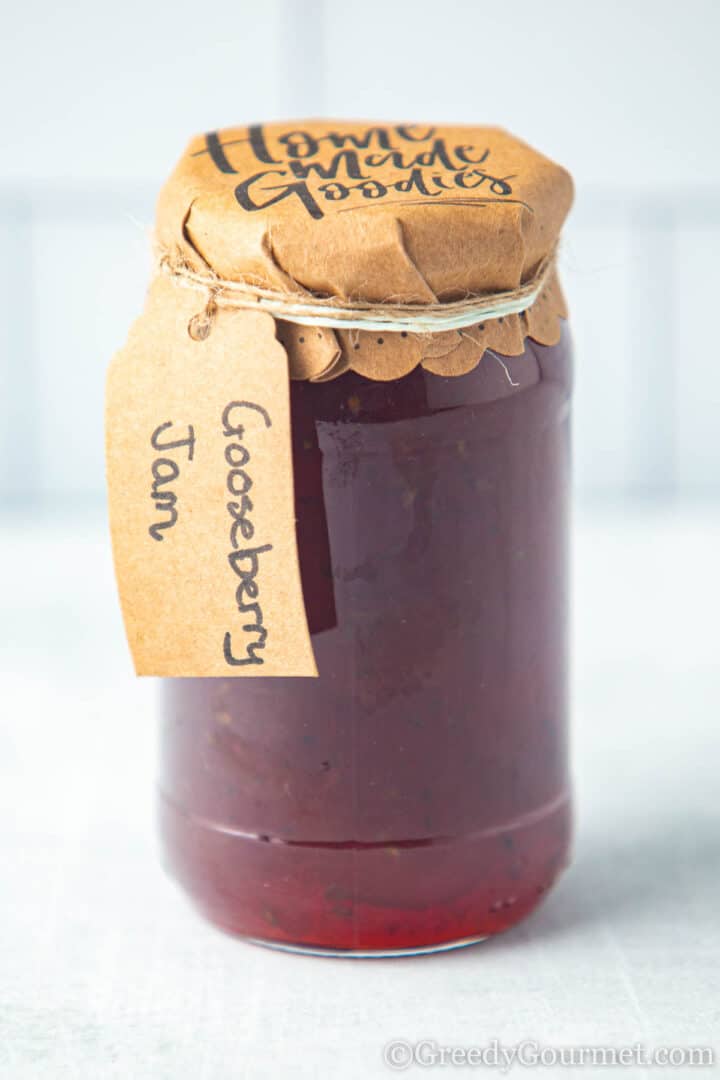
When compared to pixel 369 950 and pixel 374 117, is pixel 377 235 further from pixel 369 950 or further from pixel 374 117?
pixel 374 117

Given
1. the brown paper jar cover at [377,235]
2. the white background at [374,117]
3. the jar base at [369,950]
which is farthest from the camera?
the white background at [374,117]

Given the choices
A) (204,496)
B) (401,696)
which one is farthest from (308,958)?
(204,496)

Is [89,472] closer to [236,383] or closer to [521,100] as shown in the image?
[521,100]

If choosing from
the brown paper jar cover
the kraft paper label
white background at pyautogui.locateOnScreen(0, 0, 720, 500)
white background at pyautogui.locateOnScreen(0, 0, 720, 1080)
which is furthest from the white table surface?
white background at pyautogui.locateOnScreen(0, 0, 720, 500)

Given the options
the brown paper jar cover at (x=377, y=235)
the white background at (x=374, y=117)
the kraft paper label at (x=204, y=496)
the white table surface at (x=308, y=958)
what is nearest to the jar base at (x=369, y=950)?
the white table surface at (x=308, y=958)

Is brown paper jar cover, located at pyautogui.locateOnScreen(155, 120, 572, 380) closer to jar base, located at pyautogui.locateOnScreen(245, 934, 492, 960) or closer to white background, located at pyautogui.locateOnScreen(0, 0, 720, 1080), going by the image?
white background, located at pyautogui.locateOnScreen(0, 0, 720, 1080)

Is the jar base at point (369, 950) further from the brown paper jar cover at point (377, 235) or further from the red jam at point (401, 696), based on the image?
the brown paper jar cover at point (377, 235)

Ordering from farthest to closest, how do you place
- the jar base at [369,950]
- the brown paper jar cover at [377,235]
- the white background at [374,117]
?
1. the white background at [374,117]
2. the jar base at [369,950]
3. the brown paper jar cover at [377,235]
